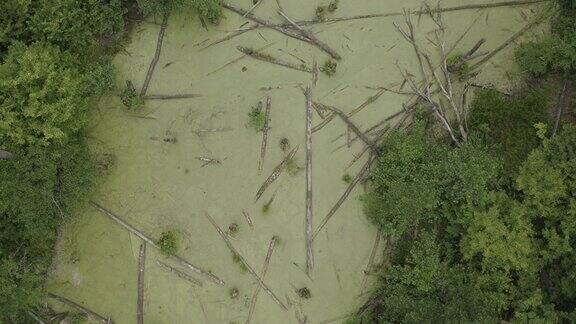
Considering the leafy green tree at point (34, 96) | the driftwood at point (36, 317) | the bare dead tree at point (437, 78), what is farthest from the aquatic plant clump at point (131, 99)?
the bare dead tree at point (437, 78)

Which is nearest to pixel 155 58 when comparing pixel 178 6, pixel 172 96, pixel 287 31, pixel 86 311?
pixel 172 96

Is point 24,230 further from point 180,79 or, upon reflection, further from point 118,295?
point 180,79

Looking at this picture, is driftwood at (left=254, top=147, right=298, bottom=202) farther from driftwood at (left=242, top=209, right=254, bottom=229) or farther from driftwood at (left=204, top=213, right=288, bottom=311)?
driftwood at (left=204, top=213, right=288, bottom=311)

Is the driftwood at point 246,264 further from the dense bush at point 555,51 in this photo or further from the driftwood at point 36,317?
the dense bush at point 555,51

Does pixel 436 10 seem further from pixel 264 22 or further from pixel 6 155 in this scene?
pixel 6 155

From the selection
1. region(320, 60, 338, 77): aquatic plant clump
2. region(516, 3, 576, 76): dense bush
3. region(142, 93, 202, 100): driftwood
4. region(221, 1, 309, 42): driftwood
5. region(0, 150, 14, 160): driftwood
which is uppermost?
region(221, 1, 309, 42): driftwood

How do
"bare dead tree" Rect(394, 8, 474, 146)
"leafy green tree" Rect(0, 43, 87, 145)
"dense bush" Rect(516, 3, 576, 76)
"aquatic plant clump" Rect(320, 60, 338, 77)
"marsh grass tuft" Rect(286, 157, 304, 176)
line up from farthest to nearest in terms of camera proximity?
"marsh grass tuft" Rect(286, 157, 304, 176) → "aquatic plant clump" Rect(320, 60, 338, 77) → "bare dead tree" Rect(394, 8, 474, 146) → "dense bush" Rect(516, 3, 576, 76) → "leafy green tree" Rect(0, 43, 87, 145)

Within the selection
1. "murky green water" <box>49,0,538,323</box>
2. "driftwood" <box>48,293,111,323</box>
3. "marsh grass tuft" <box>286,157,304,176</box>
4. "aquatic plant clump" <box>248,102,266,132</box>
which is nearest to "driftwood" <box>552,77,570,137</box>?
"murky green water" <box>49,0,538,323</box>
